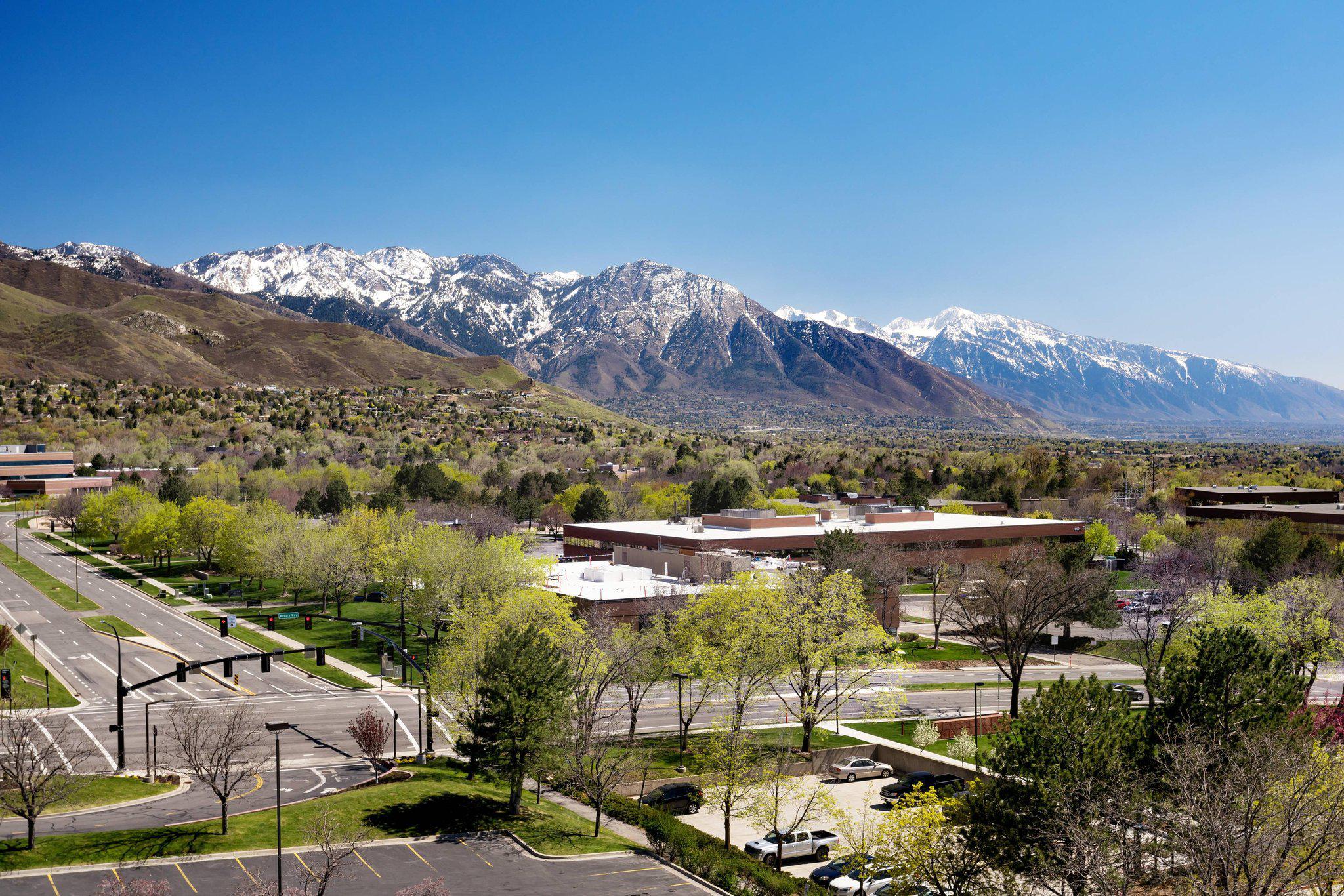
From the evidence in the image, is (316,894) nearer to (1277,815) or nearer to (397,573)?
(1277,815)

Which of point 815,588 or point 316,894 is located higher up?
point 815,588

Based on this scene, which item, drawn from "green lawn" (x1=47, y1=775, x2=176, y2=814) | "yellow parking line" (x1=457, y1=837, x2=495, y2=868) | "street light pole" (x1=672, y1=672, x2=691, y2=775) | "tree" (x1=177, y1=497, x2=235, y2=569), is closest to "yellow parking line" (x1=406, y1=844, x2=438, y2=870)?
Answer: "yellow parking line" (x1=457, y1=837, x2=495, y2=868)

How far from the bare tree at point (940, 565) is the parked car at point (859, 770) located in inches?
1633

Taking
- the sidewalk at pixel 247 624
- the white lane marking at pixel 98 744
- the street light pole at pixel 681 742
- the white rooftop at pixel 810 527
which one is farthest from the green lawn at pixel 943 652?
the white lane marking at pixel 98 744

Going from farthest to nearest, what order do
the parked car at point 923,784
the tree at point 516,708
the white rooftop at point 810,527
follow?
the white rooftop at point 810,527, the parked car at point 923,784, the tree at point 516,708

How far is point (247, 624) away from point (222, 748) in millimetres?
44420

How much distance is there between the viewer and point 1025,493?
162 metres

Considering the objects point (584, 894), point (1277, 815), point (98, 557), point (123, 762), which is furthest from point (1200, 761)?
point (98, 557)

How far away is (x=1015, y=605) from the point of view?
69062 mm

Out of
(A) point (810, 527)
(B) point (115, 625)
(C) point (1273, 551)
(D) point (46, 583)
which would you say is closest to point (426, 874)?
(B) point (115, 625)

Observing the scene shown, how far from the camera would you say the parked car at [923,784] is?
4141 centimetres

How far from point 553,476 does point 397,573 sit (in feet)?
236

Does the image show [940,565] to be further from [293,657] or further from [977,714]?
[293,657]

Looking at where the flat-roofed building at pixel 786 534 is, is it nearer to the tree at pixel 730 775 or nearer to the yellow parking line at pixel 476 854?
the tree at pixel 730 775
